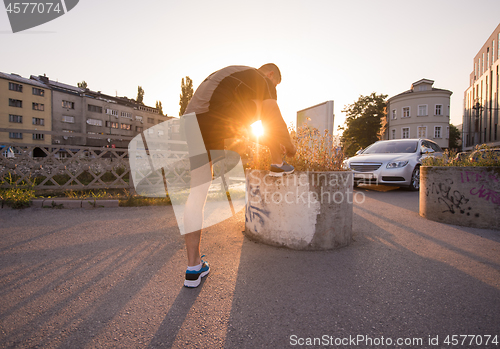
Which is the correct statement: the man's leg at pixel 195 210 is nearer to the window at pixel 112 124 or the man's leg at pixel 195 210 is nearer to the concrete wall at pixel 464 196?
the concrete wall at pixel 464 196

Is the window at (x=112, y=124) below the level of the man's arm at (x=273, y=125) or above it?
above

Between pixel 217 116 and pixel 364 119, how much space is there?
39.2m

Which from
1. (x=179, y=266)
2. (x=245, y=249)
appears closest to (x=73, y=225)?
(x=179, y=266)

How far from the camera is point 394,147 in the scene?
8891 mm

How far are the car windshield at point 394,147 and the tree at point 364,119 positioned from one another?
1086 inches

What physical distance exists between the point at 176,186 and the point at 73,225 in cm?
345

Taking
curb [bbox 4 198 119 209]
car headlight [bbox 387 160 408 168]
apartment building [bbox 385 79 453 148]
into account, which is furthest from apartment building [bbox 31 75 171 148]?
apartment building [bbox 385 79 453 148]

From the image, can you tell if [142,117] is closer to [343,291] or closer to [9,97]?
[9,97]

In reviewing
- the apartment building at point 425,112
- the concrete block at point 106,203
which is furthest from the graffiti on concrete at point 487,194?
the apartment building at point 425,112

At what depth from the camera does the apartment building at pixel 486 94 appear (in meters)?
41.1

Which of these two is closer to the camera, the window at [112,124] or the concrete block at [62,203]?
the concrete block at [62,203]

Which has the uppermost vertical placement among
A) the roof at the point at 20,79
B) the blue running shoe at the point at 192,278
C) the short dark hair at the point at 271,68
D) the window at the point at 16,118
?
the roof at the point at 20,79

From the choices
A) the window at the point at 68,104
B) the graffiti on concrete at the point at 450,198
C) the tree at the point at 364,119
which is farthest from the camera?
the window at the point at 68,104

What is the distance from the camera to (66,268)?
7.92 ft
